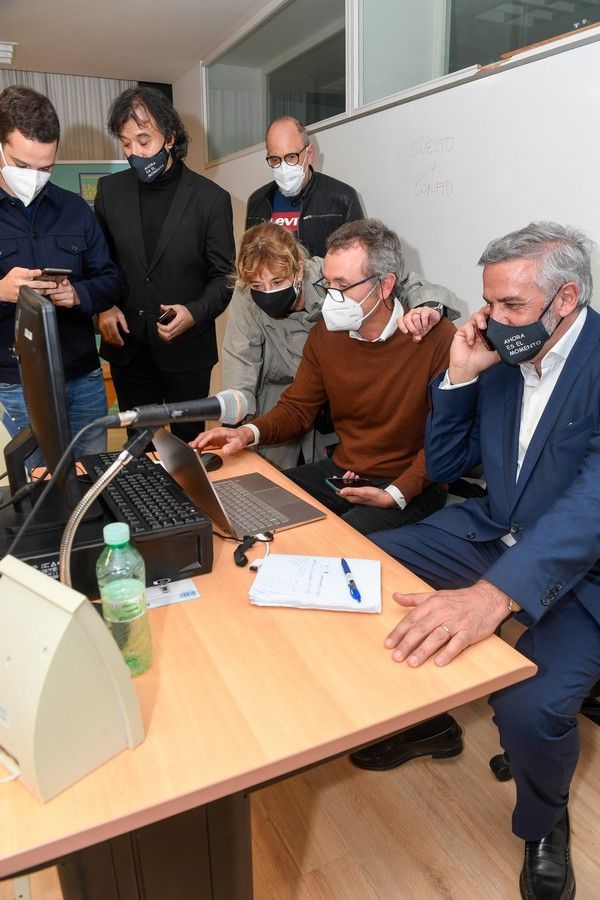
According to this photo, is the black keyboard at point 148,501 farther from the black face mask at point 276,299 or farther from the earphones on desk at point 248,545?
the black face mask at point 276,299

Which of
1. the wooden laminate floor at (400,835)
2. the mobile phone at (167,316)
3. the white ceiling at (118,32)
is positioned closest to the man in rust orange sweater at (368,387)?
the wooden laminate floor at (400,835)

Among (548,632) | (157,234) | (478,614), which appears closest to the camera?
(478,614)

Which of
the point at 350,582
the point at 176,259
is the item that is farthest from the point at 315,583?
the point at 176,259

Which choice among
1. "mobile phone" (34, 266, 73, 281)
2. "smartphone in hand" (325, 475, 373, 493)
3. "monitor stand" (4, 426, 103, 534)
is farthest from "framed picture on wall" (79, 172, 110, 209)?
"monitor stand" (4, 426, 103, 534)

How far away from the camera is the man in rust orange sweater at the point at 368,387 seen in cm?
188

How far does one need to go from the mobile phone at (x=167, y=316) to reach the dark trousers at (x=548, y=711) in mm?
1690

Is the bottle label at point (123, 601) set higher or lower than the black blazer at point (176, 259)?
lower

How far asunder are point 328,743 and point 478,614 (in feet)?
1.19

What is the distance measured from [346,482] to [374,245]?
0.73 m

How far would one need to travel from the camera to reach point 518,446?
5.04 feet

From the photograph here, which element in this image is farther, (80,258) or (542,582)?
(80,258)

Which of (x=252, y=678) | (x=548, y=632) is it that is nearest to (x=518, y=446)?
(x=548, y=632)

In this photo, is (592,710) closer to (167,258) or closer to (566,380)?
(566,380)

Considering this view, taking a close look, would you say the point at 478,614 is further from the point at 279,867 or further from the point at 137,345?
the point at 137,345
